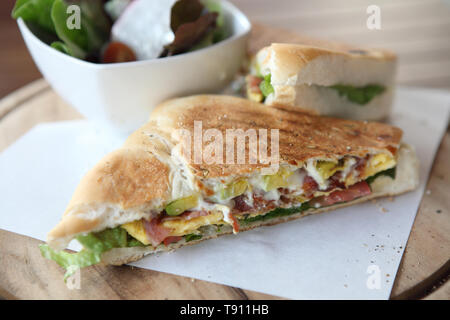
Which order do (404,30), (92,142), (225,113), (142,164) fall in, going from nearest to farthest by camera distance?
1. (142,164)
2. (225,113)
3. (92,142)
4. (404,30)

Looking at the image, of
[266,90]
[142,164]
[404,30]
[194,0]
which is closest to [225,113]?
[266,90]

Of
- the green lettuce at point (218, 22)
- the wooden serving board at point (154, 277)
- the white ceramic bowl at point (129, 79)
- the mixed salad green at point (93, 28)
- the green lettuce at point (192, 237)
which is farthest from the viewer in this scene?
the green lettuce at point (218, 22)

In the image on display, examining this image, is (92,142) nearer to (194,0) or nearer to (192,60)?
(192,60)

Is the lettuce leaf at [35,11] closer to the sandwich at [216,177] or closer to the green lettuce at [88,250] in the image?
the sandwich at [216,177]

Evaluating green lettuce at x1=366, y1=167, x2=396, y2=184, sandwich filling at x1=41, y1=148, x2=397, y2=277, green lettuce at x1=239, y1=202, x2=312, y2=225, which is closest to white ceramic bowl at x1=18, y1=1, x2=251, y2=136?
sandwich filling at x1=41, y1=148, x2=397, y2=277

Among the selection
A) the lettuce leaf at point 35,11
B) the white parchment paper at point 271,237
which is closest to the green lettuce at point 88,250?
the white parchment paper at point 271,237

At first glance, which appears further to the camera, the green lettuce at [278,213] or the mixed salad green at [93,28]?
the mixed salad green at [93,28]
